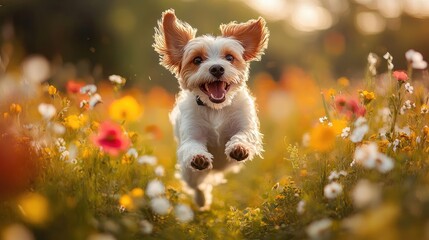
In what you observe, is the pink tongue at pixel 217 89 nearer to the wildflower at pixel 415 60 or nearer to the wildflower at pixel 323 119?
the wildflower at pixel 323 119

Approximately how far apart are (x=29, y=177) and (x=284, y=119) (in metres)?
5.00

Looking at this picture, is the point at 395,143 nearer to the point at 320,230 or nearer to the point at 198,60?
the point at 320,230

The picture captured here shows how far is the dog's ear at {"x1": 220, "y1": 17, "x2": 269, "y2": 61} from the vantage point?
572 cm

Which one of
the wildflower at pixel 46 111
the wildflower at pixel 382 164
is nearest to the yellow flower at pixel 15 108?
the wildflower at pixel 46 111

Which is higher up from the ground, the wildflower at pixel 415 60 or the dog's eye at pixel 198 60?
the dog's eye at pixel 198 60

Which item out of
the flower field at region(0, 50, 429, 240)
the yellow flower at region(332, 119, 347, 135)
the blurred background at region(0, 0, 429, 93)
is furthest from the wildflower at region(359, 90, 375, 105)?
the blurred background at region(0, 0, 429, 93)

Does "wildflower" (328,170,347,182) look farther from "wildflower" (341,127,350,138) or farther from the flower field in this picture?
"wildflower" (341,127,350,138)

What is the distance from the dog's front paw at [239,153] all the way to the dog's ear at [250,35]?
146 centimetres

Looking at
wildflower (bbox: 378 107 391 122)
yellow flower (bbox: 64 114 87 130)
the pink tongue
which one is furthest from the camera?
the pink tongue

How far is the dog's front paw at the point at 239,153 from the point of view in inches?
176

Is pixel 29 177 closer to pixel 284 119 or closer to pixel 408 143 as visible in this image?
pixel 408 143

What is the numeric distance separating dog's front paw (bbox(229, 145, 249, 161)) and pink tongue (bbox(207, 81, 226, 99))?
77 cm

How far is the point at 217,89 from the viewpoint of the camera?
204 inches

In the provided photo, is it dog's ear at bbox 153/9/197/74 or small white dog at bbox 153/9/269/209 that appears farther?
dog's ear at bbox 153/9/197/74
